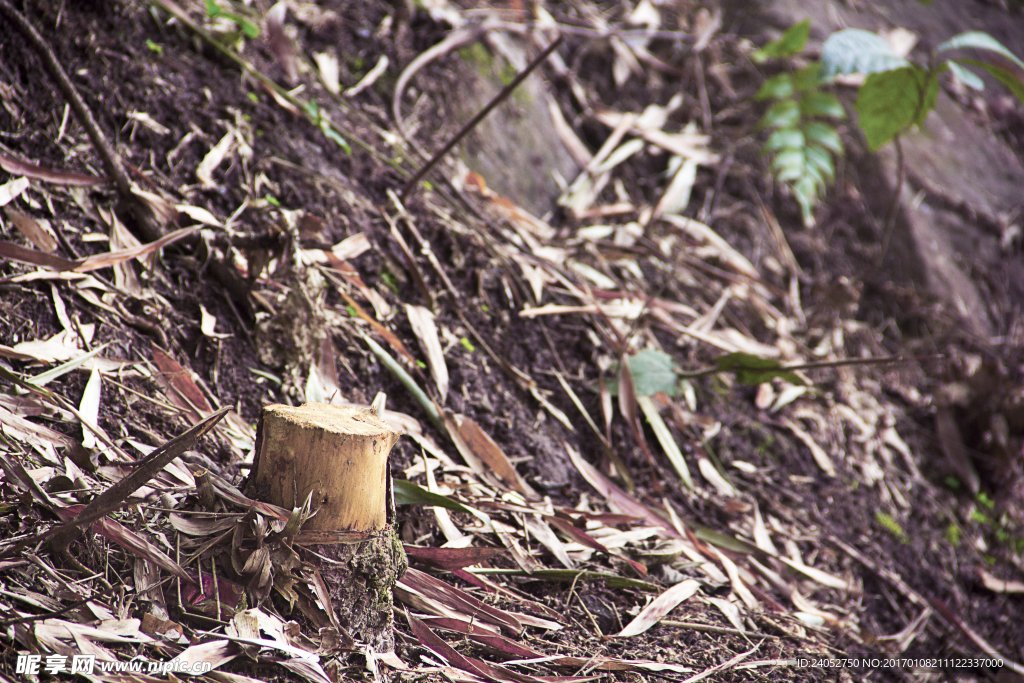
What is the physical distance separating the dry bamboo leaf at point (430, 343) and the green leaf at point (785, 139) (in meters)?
1.98

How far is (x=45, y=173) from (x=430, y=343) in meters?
0.92

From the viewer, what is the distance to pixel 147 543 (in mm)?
946

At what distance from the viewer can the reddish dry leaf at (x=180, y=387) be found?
4.07 feet

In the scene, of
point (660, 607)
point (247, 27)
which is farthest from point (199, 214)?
point (660, 607)

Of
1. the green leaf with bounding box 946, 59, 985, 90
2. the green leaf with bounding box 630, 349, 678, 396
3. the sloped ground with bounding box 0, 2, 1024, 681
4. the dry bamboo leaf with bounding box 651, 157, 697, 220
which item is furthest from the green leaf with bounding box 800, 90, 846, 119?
the green leaf with bounding box 630, 349, 678, 396

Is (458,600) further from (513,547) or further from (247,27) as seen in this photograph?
(247,27)

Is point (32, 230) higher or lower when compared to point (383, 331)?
higher

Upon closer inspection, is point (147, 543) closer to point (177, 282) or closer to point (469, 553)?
point (469, 553)

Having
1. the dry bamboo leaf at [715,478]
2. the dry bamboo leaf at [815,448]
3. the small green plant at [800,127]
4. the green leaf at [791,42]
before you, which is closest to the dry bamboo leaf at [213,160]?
the dry bamboo leaf at [715,478]

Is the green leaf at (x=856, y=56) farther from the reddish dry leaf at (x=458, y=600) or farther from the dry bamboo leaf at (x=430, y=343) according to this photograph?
the reddish dry leaf at (x=458, y=600)

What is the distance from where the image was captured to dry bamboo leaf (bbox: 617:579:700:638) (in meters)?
1.28

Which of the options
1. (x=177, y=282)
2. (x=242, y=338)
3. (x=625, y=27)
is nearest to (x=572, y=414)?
(x=242, y=338)

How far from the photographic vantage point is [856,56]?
1.87 m

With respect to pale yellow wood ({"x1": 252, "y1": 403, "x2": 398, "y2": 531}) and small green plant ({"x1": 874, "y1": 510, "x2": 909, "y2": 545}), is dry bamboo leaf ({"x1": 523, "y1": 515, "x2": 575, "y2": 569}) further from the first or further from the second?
small green plant ({"x1": 874, "y1": 510, "x2": 909, "y2": 545})
